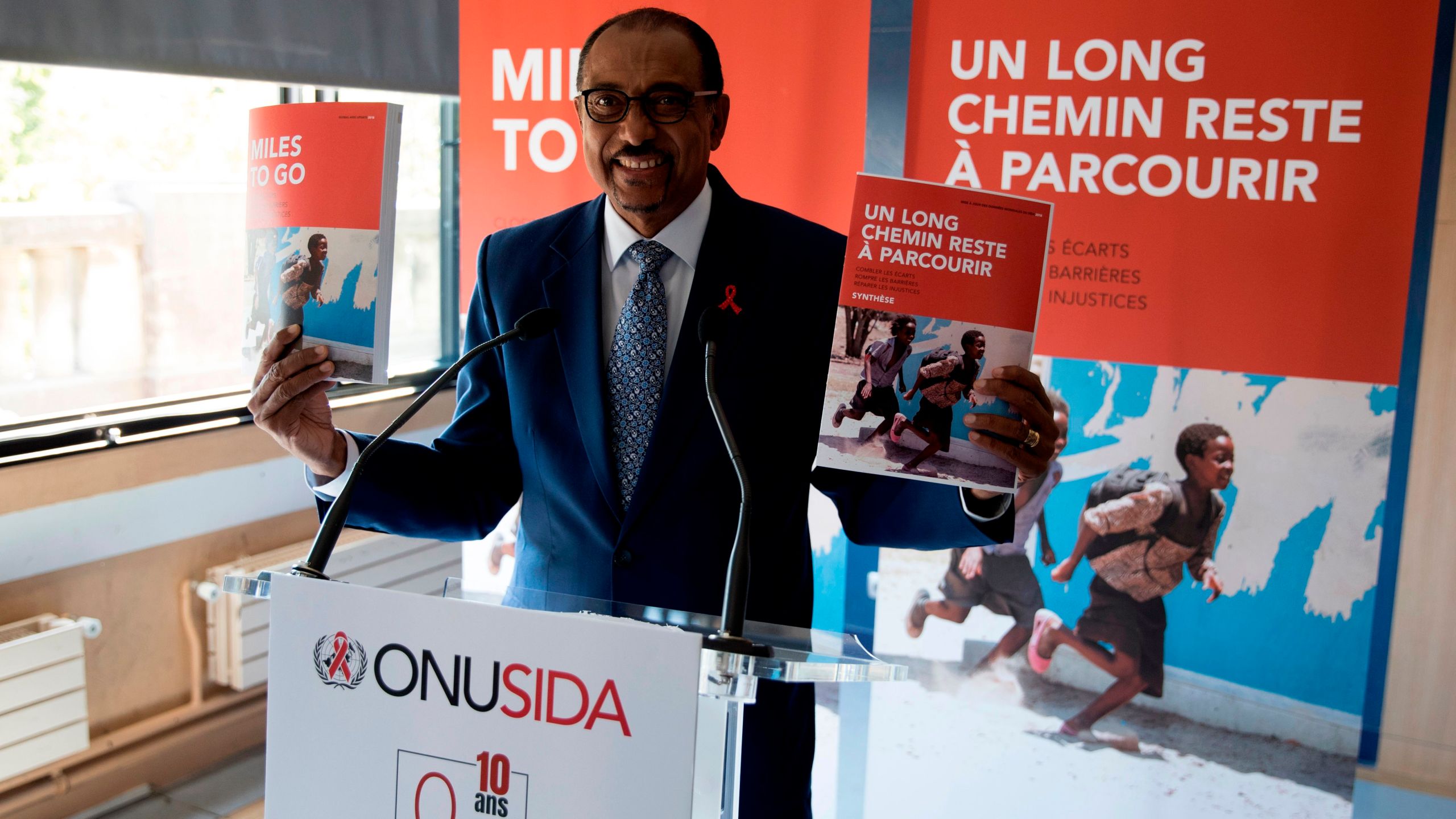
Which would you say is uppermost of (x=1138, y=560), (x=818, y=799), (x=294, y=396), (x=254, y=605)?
(x=294, y=396)

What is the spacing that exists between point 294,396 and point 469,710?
1.96ft

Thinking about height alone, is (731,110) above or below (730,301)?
→ above

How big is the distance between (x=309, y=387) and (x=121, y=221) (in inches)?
92.8

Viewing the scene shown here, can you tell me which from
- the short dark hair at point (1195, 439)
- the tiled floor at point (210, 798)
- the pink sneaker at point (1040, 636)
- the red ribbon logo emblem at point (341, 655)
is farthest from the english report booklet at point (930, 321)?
the tiled floor at point (210, 798)

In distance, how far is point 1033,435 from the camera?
1.20 metres

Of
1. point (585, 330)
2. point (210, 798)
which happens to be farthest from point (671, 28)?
point (210, 798)

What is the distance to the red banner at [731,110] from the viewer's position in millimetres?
2711

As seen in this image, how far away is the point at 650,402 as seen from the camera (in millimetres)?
1449

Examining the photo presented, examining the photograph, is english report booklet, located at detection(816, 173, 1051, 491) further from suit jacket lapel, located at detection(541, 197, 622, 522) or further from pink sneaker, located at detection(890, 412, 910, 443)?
suit jacket lapel, located at detection(541, 197, 622, 522)

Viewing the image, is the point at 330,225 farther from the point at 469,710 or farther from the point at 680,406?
the point at 469,710

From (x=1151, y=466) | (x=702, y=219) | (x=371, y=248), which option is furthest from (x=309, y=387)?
(x=1151, y=466)

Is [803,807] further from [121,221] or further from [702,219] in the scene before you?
[121,221]

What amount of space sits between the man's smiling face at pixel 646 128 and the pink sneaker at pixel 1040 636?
1.90m

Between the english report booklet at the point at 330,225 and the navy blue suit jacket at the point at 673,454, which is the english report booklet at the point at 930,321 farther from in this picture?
the english report booklet at the point at 330,225
